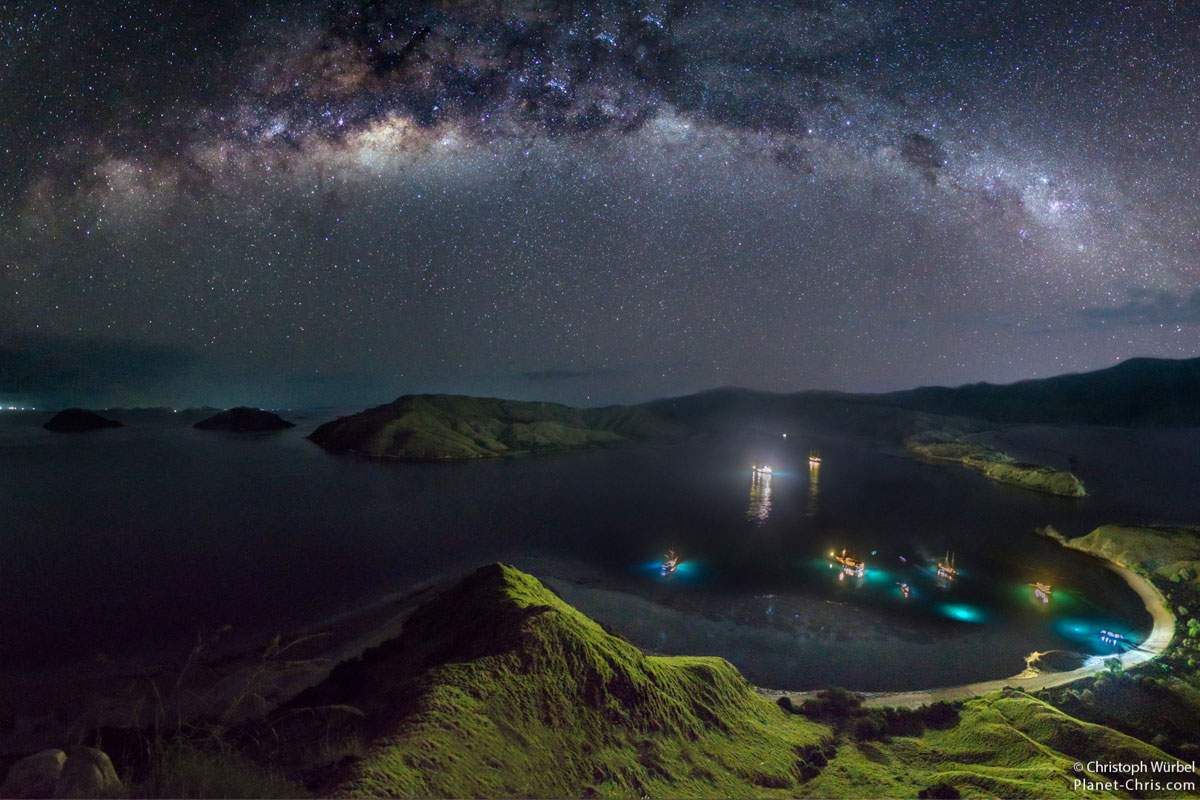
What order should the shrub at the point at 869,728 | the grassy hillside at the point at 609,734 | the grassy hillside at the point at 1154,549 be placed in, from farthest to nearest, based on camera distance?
the grassy hillside at the point at 1154,549
the shrub at the point at 869,728
the grassy hillside at the point at 609,734

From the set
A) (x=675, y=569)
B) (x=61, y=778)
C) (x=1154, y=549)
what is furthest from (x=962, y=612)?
(x=61, y=778)

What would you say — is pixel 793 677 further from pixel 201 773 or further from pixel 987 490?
pixel 987 490

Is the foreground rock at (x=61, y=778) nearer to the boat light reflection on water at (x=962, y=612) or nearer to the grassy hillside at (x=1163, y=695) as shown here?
the grassy hillside at (x=1163, y=695)

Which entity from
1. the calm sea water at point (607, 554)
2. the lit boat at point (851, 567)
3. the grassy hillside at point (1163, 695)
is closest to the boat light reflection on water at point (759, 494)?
the calm sea water at point (607, 554)

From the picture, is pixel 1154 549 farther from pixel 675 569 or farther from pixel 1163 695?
pixel 675 569

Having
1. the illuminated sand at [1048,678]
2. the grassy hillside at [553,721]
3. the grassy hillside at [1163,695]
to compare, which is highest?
the grassy hillside at [553,721]
